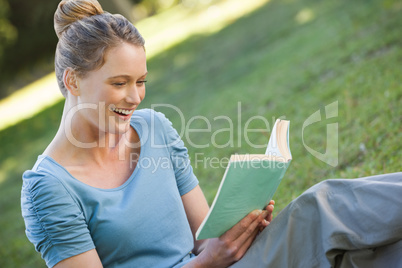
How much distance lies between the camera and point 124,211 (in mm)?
2068

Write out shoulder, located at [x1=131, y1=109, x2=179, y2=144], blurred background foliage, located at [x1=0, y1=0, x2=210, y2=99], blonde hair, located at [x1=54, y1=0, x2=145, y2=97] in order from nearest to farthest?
blonde hair, located at [x1=54, y1=0, x2=145, y2=97] < shoulder, located at [x1=131, y1=109, x2=179, y2=144] < blurred background foliage, located at [x1=0, y1=0, x2=210, y2=99]

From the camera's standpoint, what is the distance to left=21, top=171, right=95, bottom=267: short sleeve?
1891mm

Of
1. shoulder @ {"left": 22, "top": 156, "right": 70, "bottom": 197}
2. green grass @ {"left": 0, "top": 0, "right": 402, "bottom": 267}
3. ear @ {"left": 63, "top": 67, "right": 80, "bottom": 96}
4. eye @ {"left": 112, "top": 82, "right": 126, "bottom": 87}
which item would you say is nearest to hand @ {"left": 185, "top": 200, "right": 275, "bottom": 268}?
shoulder @ {"left": 22, "top": 156, "right": 70, "bottom": 197}

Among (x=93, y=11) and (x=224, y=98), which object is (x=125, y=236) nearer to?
(x=93, y=11)

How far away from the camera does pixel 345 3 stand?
9.03 meters

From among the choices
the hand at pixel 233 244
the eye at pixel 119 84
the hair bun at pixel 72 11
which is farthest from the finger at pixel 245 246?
the hair bun at pixel 72 11

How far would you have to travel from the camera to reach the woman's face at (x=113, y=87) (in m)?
2.12

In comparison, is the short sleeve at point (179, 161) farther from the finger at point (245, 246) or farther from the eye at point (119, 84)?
the finger at point (245, 246)

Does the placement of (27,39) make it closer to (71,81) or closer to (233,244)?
(71,81)

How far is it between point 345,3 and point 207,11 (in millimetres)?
7192

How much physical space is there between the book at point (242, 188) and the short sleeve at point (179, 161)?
517mm

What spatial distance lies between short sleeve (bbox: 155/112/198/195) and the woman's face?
Answer: 289mm

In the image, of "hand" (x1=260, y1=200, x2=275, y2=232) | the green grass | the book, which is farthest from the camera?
the green grass

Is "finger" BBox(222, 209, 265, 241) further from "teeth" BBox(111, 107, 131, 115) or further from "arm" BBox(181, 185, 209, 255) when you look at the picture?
"teeth" BBox(111, 107, 131, 115)
